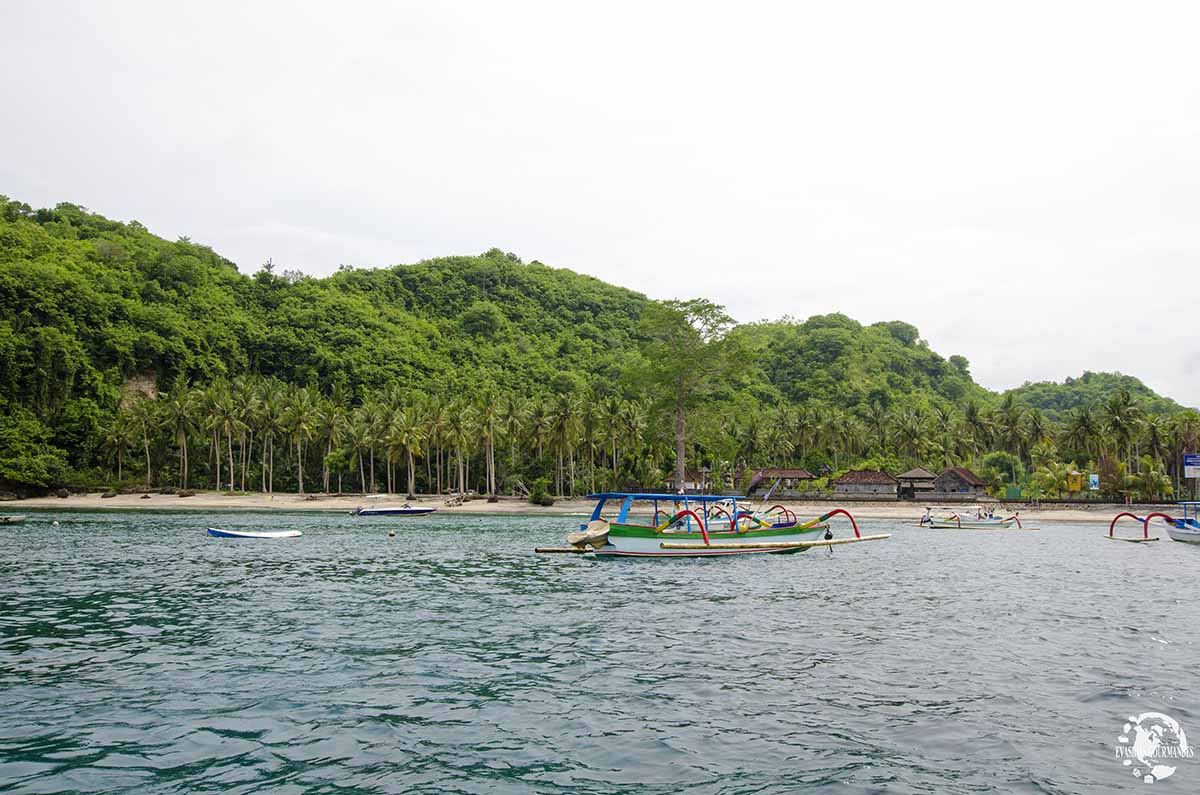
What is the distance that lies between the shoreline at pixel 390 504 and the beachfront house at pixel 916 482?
24.5 ft

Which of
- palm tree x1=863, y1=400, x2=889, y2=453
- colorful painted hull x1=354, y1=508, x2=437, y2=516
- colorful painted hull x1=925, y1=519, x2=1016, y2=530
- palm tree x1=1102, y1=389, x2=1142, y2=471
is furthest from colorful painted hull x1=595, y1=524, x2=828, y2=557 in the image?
palm tree x1=863, y1=400, x2=889, y2=453

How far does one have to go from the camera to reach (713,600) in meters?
25.2

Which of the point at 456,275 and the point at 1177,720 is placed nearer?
the point at 1177,720

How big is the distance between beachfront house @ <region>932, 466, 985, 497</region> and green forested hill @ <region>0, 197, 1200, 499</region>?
8.97m

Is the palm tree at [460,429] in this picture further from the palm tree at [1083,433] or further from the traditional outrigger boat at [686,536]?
the palm tree at [1083,433]

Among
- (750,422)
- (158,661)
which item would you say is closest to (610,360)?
(750,422)

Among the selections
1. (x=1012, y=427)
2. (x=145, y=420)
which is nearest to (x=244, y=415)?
(x=145, y=420)

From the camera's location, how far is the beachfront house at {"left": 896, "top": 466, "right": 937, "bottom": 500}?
97.2 meters

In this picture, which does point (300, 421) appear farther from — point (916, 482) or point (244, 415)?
point (916, 482)

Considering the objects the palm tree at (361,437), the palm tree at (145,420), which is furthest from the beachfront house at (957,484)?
the palm tree at (145,420)

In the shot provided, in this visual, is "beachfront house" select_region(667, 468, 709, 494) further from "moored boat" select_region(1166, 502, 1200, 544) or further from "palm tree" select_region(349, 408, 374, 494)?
"moored boat" select_region(1166, 502, 1200, 544)

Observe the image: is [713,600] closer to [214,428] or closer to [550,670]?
[550,670]

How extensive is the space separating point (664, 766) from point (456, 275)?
6524 inches

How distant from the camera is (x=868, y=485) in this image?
3748 inches
